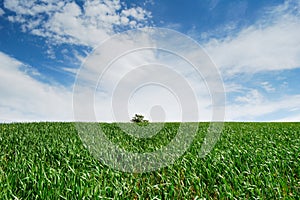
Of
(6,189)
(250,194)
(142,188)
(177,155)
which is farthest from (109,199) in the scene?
(177,155)

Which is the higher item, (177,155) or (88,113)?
(88,113)

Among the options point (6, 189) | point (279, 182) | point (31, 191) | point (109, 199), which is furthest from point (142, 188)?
point (279, 182)

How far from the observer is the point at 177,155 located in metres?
9.88

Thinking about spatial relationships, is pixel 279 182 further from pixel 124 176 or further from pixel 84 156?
pixel 84 156

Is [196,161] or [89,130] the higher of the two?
[89,130]

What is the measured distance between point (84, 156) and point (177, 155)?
3.20 metres

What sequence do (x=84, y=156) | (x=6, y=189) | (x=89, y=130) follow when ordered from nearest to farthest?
(x=6, y=189) < (x=84, y=156) < (x=89, y=130)

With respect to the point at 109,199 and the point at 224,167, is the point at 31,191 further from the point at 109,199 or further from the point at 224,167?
the point at 224,167

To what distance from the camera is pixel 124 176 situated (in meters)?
7.57

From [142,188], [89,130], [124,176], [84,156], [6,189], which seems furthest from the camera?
[89,130]

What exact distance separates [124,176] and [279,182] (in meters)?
3.91

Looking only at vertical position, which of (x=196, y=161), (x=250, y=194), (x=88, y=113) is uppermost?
(x=88, y=113)

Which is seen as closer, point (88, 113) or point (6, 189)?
point (6, 189)

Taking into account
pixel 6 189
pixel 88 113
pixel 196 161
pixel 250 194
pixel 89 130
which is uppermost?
pixel 89 130
